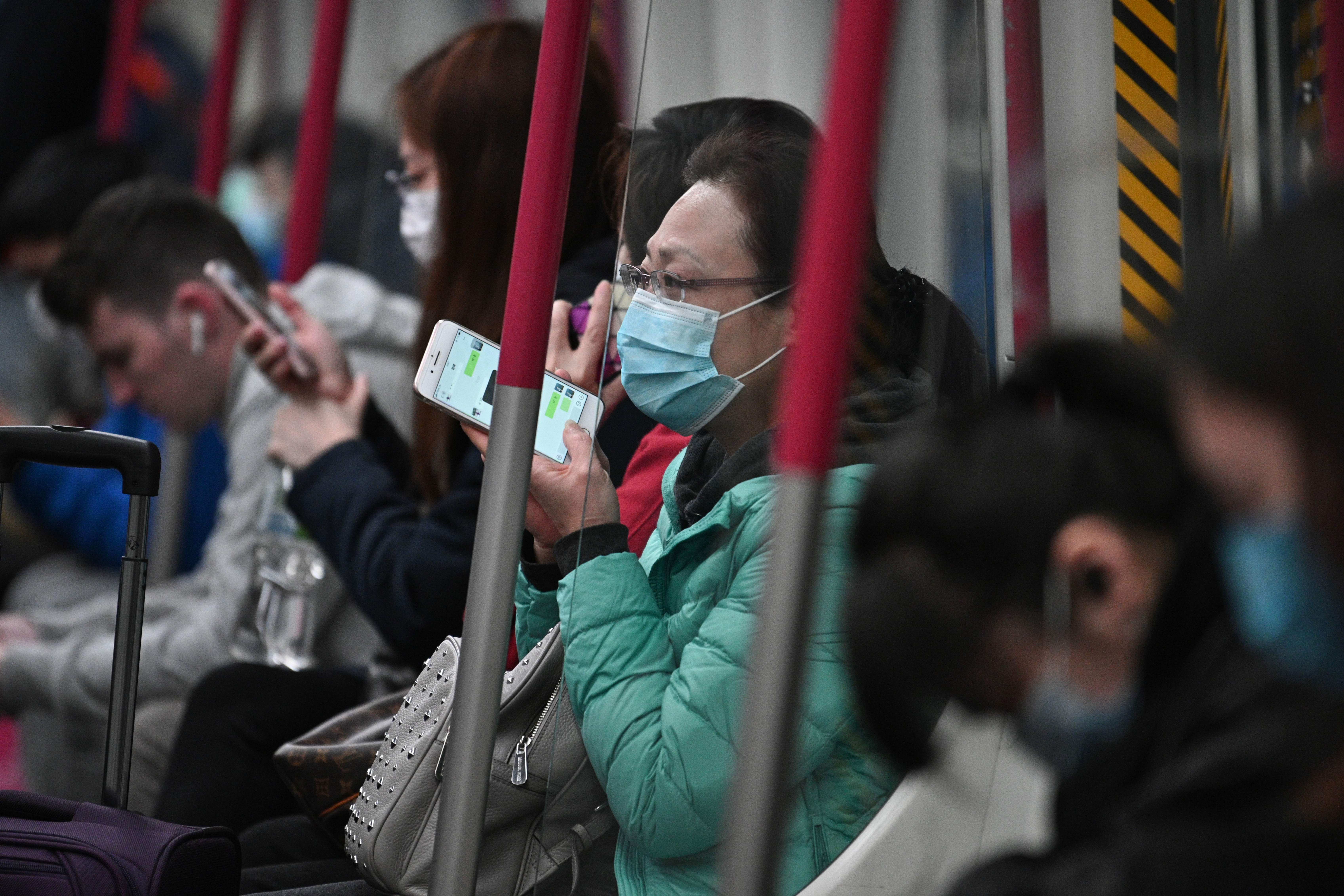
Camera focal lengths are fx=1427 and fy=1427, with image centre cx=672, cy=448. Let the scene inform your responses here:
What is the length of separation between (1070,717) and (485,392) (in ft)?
3.06

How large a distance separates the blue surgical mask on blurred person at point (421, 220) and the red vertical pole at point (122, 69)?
7.75ft

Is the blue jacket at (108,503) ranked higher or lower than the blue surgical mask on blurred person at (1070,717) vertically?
lower

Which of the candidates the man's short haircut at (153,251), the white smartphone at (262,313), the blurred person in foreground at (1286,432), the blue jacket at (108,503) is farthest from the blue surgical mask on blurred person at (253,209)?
the blurred person in foreground at (1286,432)

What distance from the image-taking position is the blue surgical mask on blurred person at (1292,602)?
638mm

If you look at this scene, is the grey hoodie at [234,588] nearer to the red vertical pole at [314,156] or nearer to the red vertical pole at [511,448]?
the red vertical pole at [314,156]

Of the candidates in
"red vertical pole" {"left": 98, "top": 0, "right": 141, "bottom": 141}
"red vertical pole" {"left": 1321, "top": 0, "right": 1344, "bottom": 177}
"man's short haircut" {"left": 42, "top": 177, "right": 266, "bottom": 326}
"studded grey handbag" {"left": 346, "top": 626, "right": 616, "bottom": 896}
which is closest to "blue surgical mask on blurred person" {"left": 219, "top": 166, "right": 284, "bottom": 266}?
"red vertical pole" {"left": 98, "top": 0, "right": 141, "bottom": 141}

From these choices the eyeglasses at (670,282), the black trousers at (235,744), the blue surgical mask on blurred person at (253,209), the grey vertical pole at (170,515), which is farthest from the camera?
the blue surgical mask on blurred person at (253,209)

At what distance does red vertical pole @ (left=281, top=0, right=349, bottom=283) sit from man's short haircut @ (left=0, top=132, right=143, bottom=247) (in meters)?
1.21

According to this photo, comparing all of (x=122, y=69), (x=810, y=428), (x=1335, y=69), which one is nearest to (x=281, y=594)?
(x=810, y=428)

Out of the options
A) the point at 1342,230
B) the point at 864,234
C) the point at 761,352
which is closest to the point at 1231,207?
the point at 761,352

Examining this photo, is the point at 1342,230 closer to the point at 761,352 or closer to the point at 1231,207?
the point at 761,352

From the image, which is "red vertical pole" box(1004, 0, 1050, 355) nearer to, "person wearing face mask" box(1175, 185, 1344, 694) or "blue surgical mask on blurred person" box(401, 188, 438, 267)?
"person wearing face mask" box(1175, 185, 1344, 694)

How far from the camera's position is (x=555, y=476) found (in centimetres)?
145

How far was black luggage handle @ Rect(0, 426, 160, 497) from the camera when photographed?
1388mm
